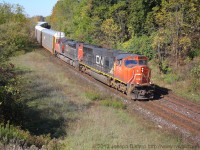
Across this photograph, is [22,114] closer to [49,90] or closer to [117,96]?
[49,90]

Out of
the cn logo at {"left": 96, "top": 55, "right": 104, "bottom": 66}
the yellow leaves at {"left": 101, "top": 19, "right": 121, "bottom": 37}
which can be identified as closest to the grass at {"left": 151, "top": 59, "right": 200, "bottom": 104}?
the cn logo at {"left": 96, "top": 55, "right": 104, "bottom": 66}

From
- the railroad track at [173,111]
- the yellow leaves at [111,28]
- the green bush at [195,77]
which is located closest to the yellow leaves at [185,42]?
the green bush at [195,77]

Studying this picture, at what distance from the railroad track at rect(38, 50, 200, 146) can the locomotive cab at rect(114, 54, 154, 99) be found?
639 mm

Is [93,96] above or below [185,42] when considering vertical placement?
below

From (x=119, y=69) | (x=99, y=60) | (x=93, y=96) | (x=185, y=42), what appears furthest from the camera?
(x=185, y=42)

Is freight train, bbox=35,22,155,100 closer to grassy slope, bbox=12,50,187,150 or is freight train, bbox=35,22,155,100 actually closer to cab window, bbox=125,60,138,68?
cab window, bbox=125,60,138,68

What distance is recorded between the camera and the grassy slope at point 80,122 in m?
11.8

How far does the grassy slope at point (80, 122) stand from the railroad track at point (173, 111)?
4.24ft

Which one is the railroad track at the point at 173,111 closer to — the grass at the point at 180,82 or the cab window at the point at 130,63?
the grass at the point at 180,82

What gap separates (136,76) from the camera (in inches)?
774

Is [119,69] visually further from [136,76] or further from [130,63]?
[136,76]

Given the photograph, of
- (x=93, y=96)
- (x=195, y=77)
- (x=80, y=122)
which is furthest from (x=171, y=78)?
(x=80, y=122)

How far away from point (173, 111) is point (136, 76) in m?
3.58

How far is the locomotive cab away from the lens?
19609mm
